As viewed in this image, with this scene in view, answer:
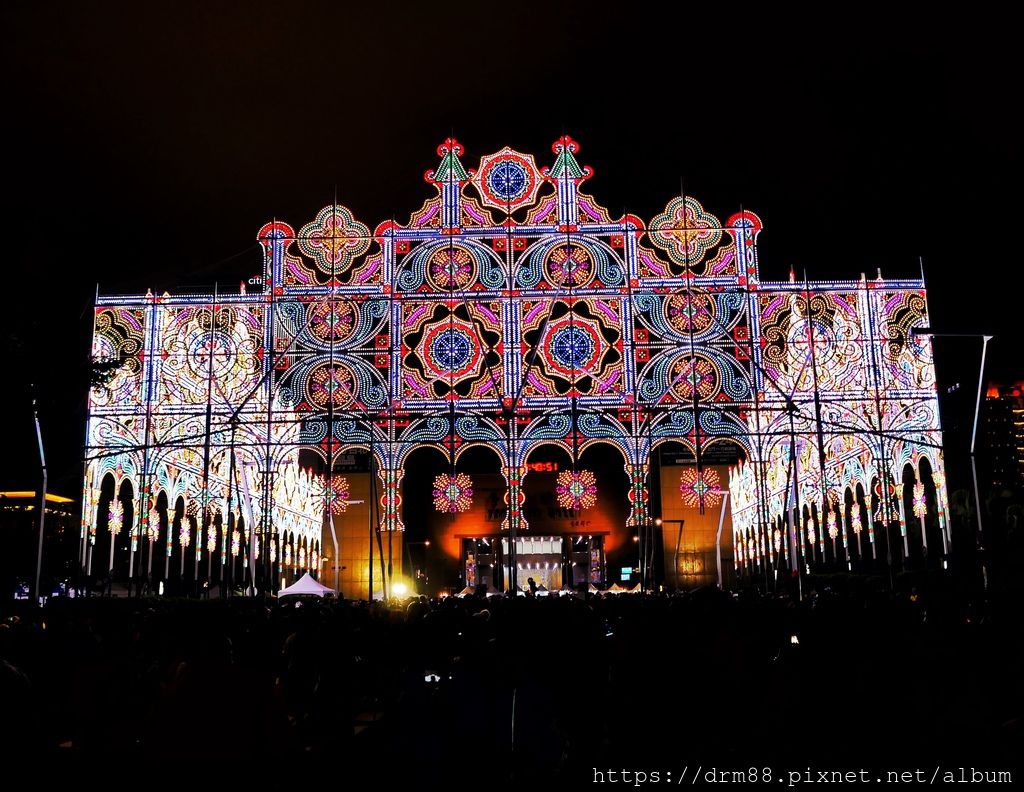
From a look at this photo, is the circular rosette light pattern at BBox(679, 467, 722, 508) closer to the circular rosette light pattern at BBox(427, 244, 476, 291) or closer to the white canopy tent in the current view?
the circular rosette light pattern at BBox(427, 244, 476, 291)

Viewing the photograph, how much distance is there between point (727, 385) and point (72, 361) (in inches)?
884

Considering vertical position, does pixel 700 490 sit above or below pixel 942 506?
above

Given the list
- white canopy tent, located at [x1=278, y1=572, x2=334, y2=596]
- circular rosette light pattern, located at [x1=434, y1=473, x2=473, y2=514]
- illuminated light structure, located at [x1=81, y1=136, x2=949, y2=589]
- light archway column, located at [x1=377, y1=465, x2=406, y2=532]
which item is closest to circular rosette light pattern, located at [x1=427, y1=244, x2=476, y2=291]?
illuminated light structure, located at [x1=81, y1=136, x2=949, y2=589]

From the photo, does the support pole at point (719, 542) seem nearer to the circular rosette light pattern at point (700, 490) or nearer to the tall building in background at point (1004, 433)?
the tall building in background at point (1004, 433)

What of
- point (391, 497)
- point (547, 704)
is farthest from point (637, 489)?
point (547, 704)

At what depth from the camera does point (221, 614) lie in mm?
14859

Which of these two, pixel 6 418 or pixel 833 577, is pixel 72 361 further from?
pixel 833 577

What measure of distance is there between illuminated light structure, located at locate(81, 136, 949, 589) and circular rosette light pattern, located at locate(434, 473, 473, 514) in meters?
1.32

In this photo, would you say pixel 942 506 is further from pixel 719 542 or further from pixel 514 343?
pixel 719 542

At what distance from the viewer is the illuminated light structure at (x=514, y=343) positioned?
103 feet

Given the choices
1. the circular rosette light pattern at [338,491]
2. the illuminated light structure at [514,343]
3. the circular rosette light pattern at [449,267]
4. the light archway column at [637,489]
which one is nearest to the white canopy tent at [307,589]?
the illuminated light structure at [514,343]

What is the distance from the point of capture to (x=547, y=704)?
15.9ft

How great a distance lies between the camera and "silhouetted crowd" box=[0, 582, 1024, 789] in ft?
11.4

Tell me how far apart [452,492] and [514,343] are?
17.0 ft
